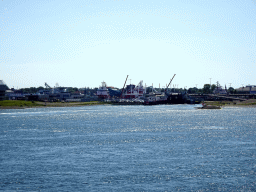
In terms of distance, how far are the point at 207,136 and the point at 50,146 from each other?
32762 millimetres

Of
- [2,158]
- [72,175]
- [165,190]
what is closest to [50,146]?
[2,158]

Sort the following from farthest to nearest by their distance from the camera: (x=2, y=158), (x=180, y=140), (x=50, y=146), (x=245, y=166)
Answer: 1. (x=180, y=140)
2. (x=50, y=146)
3. (x=2, y=158)
4. (x=245, y=166)

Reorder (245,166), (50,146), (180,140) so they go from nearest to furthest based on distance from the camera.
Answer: (245,166) → (50,146) → (180,140)

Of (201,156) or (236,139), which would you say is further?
(236,139)

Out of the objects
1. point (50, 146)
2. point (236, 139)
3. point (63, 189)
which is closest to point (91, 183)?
point (63, 189)

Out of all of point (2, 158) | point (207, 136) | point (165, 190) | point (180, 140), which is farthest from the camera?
point (207, 136)

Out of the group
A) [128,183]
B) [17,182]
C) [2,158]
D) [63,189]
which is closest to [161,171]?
[128,183]

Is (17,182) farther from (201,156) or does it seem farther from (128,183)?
(201,156)

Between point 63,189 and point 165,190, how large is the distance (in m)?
9.83

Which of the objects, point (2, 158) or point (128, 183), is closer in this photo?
point (128, 183)

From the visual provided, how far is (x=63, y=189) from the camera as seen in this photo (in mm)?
31172

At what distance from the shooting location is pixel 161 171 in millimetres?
37594

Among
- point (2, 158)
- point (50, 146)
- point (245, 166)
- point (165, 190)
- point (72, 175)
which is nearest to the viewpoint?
point (165, 190)

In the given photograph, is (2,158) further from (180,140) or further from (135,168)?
(180,140)
